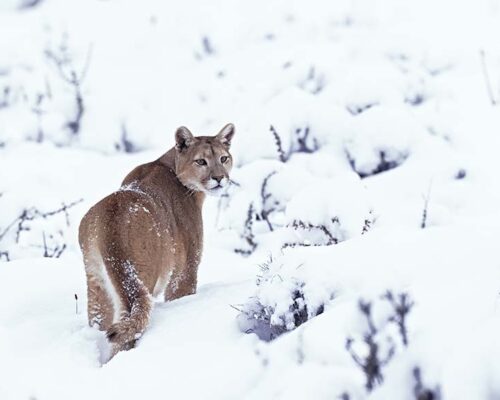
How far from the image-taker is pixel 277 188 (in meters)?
8.27

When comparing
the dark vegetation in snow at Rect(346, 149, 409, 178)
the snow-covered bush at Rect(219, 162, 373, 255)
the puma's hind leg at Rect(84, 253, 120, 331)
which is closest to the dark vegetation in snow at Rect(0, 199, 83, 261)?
the snow-covered bush at Rect(219, 162, 373, 255)

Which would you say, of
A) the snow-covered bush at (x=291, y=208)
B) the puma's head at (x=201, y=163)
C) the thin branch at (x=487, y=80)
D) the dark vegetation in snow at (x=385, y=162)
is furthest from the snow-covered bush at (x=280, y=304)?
the thin branch at (x=487, y=80)

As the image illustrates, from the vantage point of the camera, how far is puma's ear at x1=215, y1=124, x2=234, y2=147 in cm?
623

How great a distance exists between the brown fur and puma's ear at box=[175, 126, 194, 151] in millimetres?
130

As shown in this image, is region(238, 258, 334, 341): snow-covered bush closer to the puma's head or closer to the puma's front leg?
the puma's front leg

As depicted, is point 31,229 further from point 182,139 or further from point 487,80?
point 487,80

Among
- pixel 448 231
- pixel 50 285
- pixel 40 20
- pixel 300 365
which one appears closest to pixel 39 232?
pixel 50 285

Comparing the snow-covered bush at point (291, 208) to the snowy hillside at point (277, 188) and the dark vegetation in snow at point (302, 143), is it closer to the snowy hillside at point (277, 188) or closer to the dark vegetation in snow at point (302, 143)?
the snowy hillside at point (277, 188)

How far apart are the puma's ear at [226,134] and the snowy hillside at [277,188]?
2.33ft

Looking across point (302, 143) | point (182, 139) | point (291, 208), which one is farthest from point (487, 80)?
point (182, 139)

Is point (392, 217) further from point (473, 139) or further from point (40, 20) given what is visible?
point (40, 20)

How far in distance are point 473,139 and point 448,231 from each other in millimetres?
5668

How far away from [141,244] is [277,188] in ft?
13.2

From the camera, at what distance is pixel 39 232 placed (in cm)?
773
